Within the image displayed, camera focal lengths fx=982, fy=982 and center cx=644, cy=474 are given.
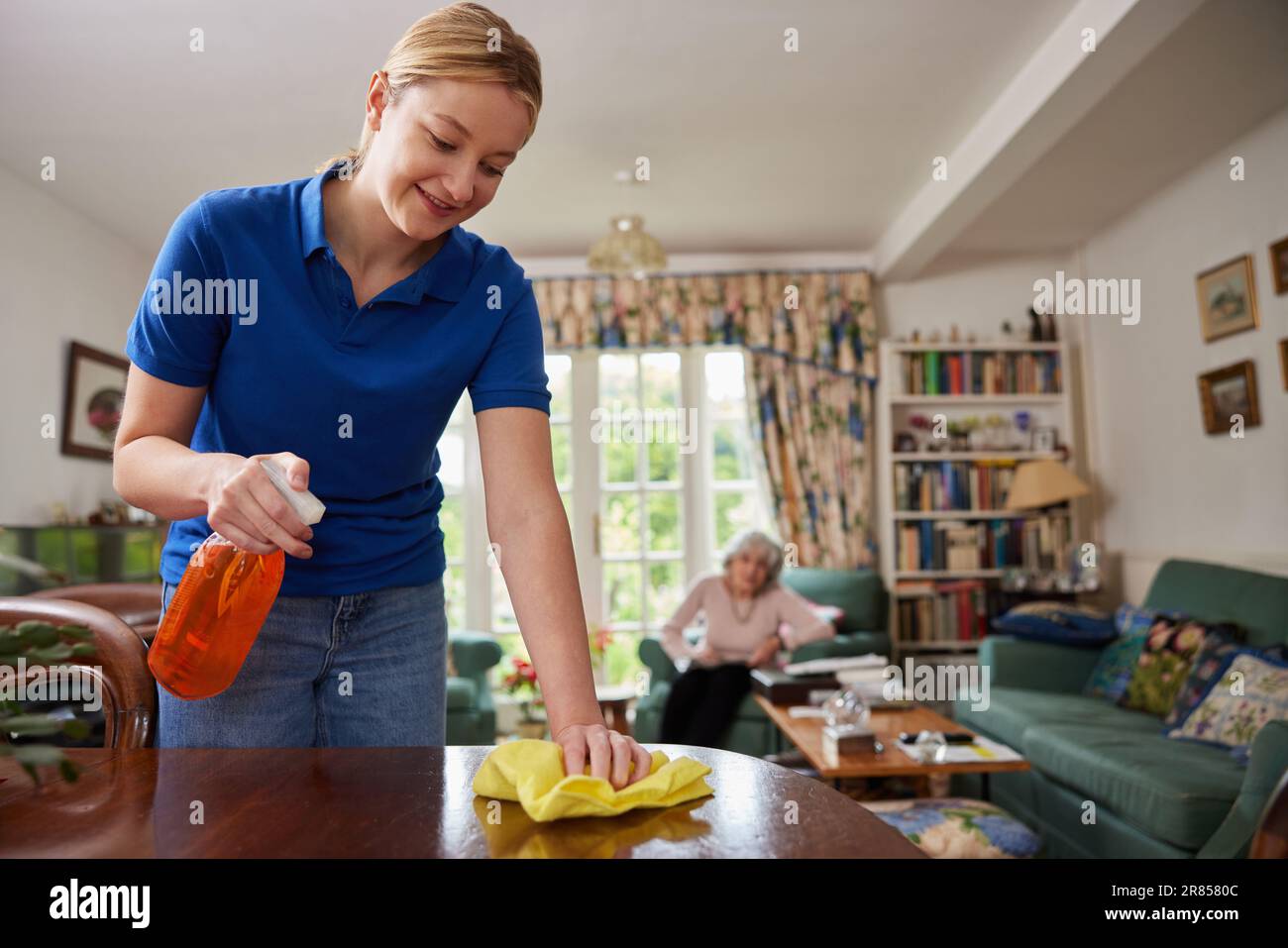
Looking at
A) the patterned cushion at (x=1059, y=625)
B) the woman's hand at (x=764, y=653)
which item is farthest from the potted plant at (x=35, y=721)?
the patterned cushion at (x=1059, y=625)

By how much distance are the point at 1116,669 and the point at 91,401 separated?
4716 millimetres

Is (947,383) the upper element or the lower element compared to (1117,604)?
upper

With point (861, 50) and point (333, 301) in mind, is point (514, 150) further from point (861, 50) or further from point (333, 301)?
point (861, 50)

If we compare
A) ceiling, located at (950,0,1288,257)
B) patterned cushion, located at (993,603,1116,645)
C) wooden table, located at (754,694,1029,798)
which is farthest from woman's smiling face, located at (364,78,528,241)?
patterned cushion, located at (993,603,1116,645)

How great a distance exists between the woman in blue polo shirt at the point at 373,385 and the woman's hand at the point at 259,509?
16cm

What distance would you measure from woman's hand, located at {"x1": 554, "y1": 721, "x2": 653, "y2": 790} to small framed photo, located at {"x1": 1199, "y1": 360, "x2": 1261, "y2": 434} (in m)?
4.09

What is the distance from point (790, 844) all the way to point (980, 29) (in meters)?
3.24

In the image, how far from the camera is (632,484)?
5.80 meters

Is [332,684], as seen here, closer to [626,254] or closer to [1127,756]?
[1127,756]

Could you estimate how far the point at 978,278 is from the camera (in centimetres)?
585

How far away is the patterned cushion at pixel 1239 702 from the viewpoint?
113 inches

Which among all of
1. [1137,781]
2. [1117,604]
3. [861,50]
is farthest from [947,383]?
[1137,781]

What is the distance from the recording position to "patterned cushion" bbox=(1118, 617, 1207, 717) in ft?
11.4
